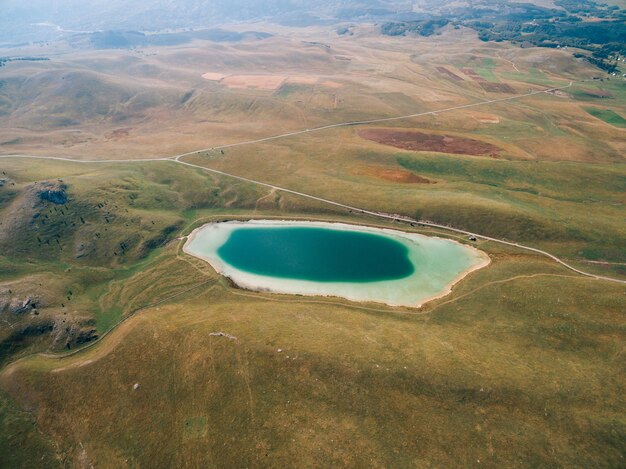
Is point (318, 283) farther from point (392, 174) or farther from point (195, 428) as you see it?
point (392, 174)

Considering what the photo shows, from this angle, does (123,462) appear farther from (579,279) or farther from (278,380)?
(579,279)

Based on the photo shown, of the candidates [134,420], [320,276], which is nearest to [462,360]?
[320,276]

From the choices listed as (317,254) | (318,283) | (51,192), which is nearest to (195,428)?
(318,283)

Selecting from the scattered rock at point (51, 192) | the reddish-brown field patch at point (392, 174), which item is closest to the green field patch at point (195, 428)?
the scattered rock at point (51, 192)

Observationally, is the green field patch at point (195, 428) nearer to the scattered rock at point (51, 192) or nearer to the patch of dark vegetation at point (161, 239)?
the patch of dark vegetation at point (161, 239)

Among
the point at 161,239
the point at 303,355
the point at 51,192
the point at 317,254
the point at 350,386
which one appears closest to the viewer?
the point at 350,386

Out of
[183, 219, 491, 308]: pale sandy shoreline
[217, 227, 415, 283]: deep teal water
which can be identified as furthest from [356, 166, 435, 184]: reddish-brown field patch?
[217, 227, 415, 283]: deep teal water
